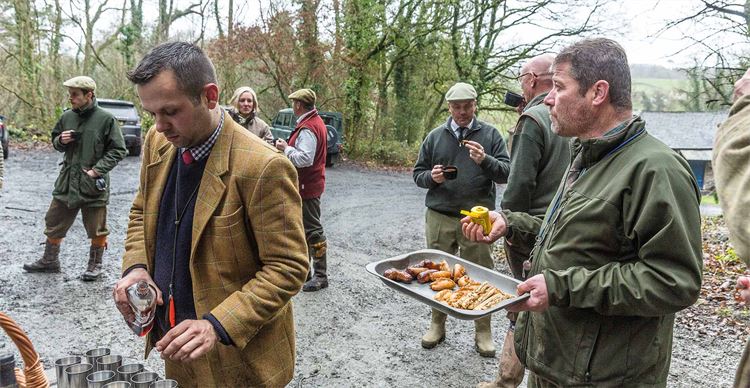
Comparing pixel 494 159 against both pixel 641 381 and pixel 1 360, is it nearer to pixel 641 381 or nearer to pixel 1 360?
pixel 641 381

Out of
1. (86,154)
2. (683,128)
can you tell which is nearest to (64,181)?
(86,154)

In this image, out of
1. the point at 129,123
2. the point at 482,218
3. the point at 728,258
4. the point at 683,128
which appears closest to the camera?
the point at 482,218

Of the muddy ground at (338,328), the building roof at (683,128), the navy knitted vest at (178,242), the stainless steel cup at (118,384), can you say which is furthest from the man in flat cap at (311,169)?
the building roof at (683,128)

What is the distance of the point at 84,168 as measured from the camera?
20.0ft

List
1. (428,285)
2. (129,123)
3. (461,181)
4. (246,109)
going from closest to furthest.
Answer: (428,285), (461,181), (246,109), (129,123)

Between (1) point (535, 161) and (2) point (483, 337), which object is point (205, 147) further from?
(2) point (483, 337)

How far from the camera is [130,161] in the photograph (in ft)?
55.7

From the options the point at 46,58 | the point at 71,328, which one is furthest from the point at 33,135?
the point at 71,328

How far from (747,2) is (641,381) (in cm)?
1114

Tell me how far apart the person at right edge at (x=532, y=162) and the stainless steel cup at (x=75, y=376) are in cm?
255

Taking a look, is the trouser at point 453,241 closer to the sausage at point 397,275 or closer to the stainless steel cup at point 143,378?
the sausage at point 397,275

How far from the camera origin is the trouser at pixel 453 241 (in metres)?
4.94

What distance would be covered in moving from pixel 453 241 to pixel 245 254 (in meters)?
3.18

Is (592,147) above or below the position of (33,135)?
above
